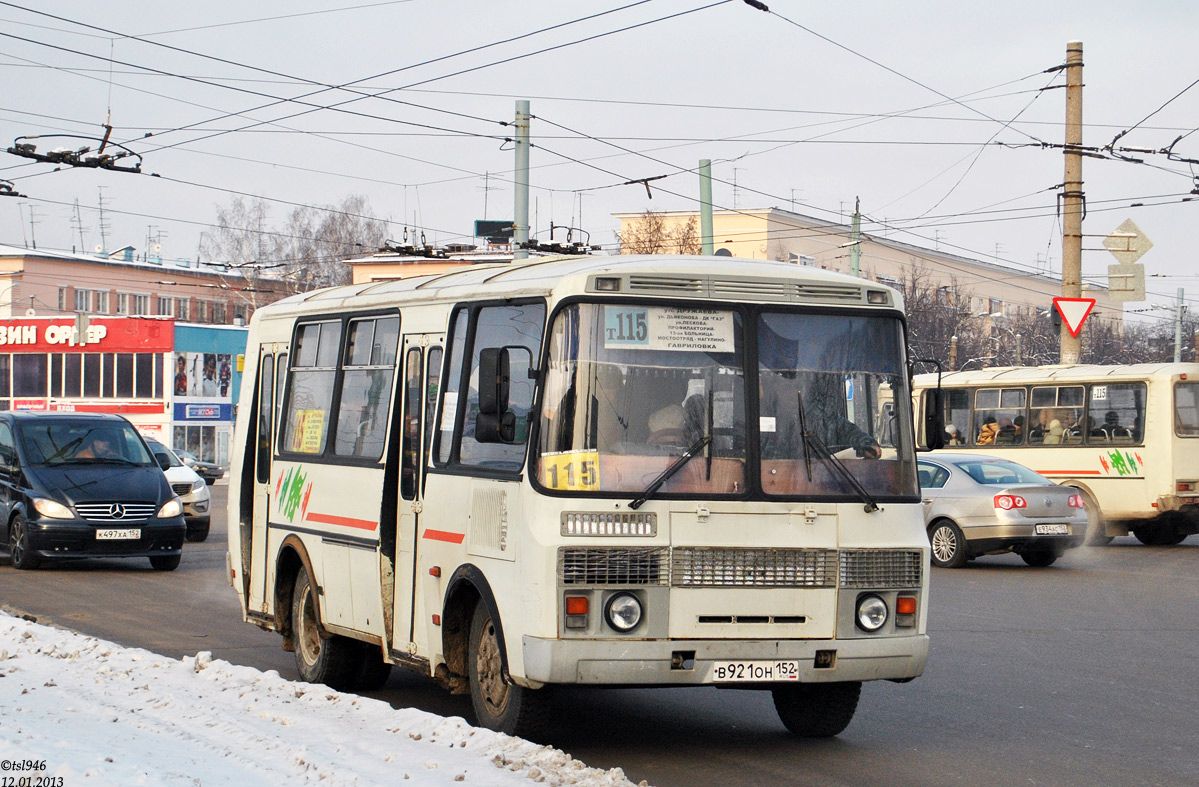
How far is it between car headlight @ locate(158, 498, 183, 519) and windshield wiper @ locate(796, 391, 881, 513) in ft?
40.6

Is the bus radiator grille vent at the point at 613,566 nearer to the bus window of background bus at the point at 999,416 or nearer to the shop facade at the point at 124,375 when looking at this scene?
the bus window of background bus at the point at 999,416

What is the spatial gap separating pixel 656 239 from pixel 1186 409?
40264mm

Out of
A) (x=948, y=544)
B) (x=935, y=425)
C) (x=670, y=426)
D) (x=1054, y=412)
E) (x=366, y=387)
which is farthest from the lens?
(x=1054, y=412)

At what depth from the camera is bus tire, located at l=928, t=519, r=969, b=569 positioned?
20.1 metres

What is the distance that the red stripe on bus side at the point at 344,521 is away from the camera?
31.4ft

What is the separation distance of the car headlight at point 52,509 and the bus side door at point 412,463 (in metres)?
10.1

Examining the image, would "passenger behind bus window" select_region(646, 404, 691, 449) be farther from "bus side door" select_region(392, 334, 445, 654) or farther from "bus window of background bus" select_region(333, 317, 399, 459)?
"bus window of background bus" select_region(333, 317, 399, 459)

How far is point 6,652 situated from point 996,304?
310 feet

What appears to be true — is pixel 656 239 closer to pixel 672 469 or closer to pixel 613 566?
pixel 672 469

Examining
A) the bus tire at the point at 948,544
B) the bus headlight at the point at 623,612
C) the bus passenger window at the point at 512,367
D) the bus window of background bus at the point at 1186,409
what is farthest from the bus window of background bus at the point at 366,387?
the bus window of background bus at the point at 1186,409

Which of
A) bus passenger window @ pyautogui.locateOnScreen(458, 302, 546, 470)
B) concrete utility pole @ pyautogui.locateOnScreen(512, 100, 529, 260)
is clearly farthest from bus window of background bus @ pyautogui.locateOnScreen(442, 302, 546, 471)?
concrete utility pole @ pyautogui.locateOnScreen(512, 100, 529, 260)

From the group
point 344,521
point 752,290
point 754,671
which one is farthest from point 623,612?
point 344,521

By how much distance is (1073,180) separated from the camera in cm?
2627

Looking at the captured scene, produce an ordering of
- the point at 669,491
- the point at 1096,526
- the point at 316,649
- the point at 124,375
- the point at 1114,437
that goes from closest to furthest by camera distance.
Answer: the point at 669,491
the point at 316,649
the point at 1096,526
the point at 1114,437
the point at 124,375
